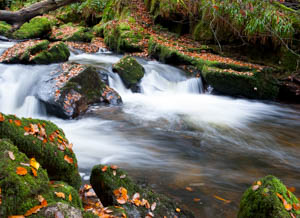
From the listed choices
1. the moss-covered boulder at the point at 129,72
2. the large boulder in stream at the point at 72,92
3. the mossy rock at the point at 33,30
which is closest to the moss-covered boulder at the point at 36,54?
the large boulder in stream at the point at 72,92

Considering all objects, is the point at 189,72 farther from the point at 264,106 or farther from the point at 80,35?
the point at 80,35

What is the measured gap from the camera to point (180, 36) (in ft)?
45.4

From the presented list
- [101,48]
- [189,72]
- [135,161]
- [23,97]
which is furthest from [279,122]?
[101,48]

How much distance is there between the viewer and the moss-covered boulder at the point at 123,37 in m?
12.6

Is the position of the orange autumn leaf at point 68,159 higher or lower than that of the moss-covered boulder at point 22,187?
lower

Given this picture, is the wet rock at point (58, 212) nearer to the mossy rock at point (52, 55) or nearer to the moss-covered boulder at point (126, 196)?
the moss-covered boulder at point (126, 196)

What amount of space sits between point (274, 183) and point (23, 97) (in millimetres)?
6649

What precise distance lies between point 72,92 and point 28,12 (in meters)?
4.81

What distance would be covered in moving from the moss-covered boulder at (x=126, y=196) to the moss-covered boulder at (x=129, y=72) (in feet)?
21.1

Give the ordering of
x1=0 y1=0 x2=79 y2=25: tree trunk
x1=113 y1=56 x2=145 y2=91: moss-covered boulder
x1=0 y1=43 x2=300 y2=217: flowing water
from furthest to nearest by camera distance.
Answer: x1=113 y1=56 x2=145 y2=91: moss-covered boulder < x1=0 y1=43 x2=300 y2=217: flowing water < x1=0 y1=0 x2=79 y2=25: tree trunk

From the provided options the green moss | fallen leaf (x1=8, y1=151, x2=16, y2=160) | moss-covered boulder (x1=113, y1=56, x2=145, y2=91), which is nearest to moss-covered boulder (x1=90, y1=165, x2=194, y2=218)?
fallen leaf (x1=8, y1=151, x2=16, y2=160)

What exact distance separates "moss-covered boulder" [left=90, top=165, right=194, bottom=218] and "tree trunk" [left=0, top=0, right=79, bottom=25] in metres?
1.65

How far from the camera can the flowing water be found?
408cm

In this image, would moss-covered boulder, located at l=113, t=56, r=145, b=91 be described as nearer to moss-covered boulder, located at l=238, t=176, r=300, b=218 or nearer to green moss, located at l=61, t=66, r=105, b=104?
green moss, located at l=61, t=66, r=105, b=104
